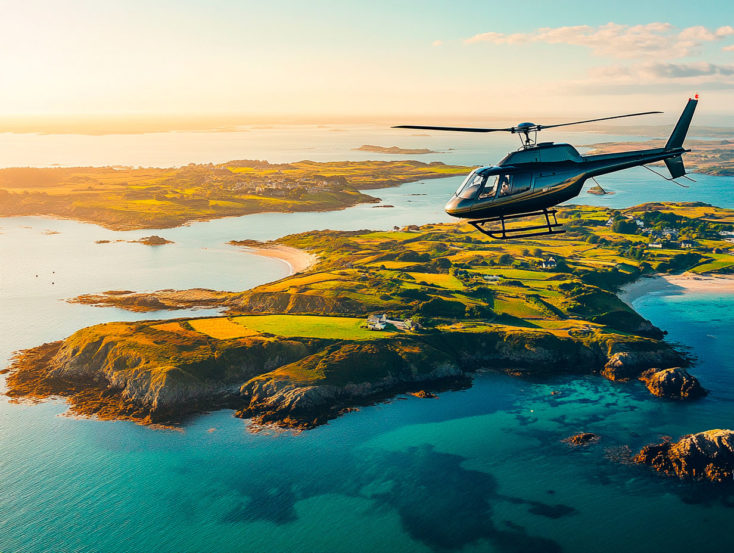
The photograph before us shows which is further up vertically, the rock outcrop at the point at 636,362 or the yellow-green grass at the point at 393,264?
the yellow-green grass at the point at 393,264

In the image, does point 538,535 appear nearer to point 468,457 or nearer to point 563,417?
point 468,457

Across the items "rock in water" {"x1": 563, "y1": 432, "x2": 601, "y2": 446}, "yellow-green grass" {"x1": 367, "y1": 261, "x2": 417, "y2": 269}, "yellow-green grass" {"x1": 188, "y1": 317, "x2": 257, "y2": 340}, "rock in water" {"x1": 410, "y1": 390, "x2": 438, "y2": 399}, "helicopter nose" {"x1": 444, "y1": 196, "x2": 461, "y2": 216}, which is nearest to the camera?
"helicopter nose" {"x1": 444, "y1": 196, "x2": 461, "y2": 216}

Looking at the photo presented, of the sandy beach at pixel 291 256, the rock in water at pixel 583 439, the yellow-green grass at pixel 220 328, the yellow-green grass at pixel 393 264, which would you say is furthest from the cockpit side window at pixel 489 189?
the sandy beach at pixel 291 256

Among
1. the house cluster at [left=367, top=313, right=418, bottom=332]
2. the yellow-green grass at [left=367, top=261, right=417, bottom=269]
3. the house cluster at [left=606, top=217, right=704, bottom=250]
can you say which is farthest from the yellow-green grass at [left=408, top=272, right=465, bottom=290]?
the house cluster at [left=606, top=217, right=704, bottom=250]

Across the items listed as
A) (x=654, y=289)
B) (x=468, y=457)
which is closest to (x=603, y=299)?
(x=654, y=289)

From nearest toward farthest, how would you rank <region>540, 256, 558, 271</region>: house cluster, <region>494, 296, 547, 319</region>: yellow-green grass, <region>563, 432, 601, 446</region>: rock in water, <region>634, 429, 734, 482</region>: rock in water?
<region>634, 429, 734, 482</region>: rock in water, <region>563, 432, 601, 446</region>: rock in water, <region>494, 296, 547, 319</region>: yellow-green grass, <region>540, 256, 558, 271</region>: house cluster

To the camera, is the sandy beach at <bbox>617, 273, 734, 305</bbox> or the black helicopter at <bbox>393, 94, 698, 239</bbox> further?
the sandy beach at <bbox>617, 273, 734, 305</bbox>

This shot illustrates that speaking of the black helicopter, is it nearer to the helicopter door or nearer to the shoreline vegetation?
the helicopter door

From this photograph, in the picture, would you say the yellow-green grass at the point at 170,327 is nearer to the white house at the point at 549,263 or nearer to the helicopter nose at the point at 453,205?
the helicopter nose at the point at 453,205
